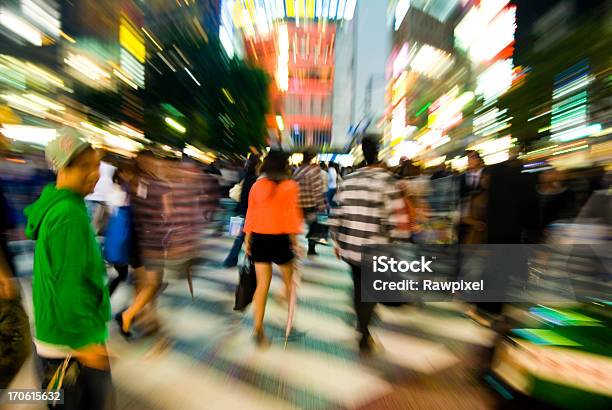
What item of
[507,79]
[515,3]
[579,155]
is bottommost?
[579,155]

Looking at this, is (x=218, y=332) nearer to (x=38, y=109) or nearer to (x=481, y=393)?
(x=481, y=393)

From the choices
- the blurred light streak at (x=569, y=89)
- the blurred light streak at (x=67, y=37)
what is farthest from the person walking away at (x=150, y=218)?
the blurred light streak at (x=67, y=37)

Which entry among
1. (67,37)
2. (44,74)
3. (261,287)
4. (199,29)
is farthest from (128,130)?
(261,287)

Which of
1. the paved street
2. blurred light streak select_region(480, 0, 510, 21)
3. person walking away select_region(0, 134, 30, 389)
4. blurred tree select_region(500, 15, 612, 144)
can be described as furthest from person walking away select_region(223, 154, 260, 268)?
blurred light streak select_region(480, 0, 510, 21)

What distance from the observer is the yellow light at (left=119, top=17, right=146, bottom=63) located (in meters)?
28.2

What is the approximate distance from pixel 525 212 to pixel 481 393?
2063 millimetres

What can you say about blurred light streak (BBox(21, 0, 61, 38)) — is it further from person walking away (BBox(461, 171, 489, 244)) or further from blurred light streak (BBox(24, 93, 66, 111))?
person walking away (BBox(461, 171, 489, 244))

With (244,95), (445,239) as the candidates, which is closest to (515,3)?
(244,95)

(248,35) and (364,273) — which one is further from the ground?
(248,35)

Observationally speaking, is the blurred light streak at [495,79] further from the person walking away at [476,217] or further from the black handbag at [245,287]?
the black handbag at [245,287]

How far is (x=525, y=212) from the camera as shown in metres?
4.20

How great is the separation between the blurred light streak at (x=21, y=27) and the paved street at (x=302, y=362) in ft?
69.1

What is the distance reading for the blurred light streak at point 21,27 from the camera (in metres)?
19.7

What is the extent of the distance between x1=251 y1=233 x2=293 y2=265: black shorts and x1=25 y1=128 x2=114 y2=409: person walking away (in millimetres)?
2046
